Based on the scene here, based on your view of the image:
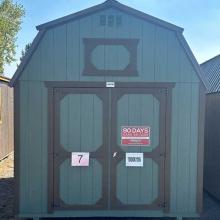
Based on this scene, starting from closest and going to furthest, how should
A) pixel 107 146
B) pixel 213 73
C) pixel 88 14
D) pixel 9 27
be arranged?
pixel 88 14 < pixel 107 146 < pixel 213 73 < pixel 9 27

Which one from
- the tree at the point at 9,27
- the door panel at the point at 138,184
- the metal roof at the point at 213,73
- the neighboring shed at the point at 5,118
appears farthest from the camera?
the tree at the point at 9,27

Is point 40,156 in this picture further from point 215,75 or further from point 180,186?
point 215,75

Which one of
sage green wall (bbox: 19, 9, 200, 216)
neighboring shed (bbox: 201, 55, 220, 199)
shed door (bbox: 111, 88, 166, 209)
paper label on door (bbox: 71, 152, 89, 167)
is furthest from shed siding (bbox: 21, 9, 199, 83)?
neighboring shed (bbox: 201, 55, 220, 199)

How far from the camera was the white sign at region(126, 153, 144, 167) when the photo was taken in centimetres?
632

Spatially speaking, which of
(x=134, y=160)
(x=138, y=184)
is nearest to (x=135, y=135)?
(x=134, y=160)

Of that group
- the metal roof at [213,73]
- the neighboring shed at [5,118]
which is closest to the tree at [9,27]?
the neighboring shed at [5,118]

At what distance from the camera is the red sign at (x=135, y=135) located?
6289mm

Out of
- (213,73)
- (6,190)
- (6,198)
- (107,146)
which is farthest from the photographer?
(213,73)

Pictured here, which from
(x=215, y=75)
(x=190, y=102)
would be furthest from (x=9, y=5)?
(x=190, y=102)

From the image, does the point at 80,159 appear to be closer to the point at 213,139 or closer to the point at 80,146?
the point at 80,146

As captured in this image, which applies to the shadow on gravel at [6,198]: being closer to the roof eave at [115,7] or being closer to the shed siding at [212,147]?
the roof eave at [115,7]

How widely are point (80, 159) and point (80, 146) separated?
9.1 inches

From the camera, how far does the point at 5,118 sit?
12.7 m

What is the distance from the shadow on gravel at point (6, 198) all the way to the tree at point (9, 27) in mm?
24666
